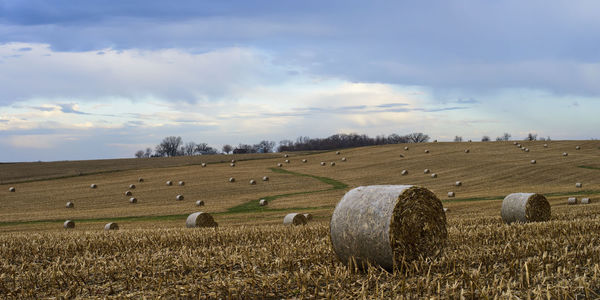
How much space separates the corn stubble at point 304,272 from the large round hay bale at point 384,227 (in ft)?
0.73

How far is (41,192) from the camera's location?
43281mm

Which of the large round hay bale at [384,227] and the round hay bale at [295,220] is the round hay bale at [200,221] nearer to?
the round hay bale at [295,220]

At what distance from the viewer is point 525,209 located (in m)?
16.4

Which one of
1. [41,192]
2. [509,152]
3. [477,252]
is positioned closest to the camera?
[477,252]

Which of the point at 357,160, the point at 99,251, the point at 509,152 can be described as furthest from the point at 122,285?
the point at 509,152

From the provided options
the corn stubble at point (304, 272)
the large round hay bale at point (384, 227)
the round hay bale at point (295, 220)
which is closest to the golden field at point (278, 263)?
the corn stubble at point (304, 272)

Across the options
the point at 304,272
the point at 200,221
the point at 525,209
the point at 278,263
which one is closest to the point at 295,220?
the point at 200,221

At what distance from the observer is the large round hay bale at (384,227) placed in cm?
746

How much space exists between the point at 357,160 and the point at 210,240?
44244mm

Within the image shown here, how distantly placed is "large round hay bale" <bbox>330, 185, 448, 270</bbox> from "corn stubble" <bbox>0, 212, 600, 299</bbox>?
223 millimetres

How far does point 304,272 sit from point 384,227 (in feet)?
4.57

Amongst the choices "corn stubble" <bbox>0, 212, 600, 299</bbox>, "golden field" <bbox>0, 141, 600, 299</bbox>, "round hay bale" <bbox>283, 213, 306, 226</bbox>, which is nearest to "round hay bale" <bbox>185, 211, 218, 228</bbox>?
"round hay bale" <bbox>283, 213, 306, 226</bbox>

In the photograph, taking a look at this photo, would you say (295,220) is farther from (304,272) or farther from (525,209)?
(304,272)

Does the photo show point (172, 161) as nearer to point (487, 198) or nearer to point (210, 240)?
point (487, 198)
